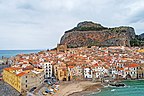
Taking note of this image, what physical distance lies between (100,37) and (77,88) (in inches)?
3131

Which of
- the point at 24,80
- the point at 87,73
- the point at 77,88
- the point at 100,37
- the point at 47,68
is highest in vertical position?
the point at 100,37

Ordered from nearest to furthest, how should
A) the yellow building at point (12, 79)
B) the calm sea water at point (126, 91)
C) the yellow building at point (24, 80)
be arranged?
the yellow building at point (24, 80) → the yellow building at point (12, 79) → the calm sea water at point (126, 91)

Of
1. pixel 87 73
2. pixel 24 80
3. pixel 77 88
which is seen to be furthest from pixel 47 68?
pixel 24 80

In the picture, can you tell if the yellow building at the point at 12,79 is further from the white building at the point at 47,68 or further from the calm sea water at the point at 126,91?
the calm sea water at the point at 126,91

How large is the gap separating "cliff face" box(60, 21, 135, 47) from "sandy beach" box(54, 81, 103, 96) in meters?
64.9

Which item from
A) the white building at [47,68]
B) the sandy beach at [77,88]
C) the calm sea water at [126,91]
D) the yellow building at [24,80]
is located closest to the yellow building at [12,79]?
the yellow building at [24,80]

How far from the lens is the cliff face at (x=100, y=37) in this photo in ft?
400

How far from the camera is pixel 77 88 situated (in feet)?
172

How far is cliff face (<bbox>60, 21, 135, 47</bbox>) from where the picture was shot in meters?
122

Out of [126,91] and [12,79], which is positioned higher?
[12,79]

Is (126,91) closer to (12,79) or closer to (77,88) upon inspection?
(77,88)

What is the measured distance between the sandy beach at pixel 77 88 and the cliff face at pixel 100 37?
64.9 meters

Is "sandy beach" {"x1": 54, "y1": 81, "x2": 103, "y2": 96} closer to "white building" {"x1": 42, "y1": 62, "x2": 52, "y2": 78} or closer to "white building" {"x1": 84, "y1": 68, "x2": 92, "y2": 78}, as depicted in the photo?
"white building" {"x1": 84, "y1": 68, "x2": 92, "y2": 78}

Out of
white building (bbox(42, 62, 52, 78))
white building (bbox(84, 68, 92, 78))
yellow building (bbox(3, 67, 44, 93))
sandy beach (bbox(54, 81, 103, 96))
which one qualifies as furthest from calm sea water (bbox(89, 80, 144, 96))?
white building (bbox(42, 62, 52, 78))
